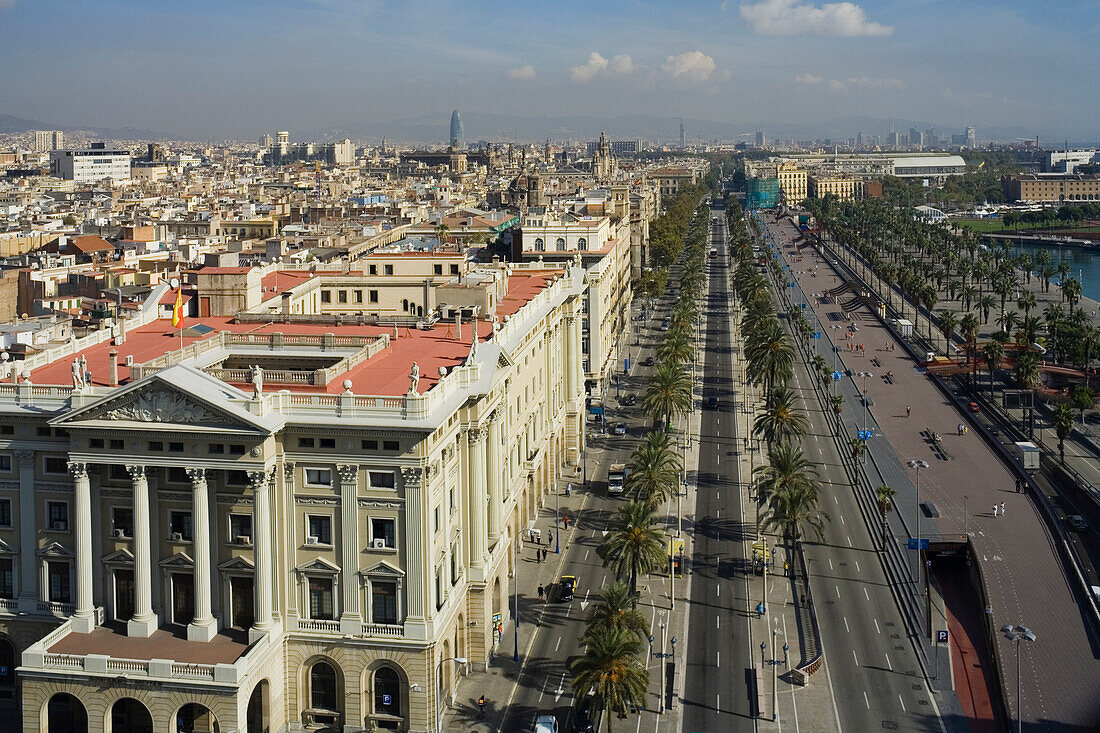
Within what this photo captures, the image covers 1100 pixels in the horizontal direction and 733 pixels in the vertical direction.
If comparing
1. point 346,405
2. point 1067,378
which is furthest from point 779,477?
point 1067,378

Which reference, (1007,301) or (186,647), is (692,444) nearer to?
(186,647)

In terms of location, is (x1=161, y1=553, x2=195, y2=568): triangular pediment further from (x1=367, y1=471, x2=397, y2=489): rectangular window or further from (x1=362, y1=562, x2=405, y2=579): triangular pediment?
(x1=367, y1=471, x2=397, y2=489): rectangular window

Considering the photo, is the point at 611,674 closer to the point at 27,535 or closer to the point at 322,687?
the point at 322,687

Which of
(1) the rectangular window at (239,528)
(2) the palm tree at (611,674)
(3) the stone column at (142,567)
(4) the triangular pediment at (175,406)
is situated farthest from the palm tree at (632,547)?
(3) the stone column at (142,567)

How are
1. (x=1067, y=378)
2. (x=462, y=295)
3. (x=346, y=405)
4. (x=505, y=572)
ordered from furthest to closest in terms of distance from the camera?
(x=1067, y=378), (x=462, y=295), (x=505, y=572), (x=346, y=405)

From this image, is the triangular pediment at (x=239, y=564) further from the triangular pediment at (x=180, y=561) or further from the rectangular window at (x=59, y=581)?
the rectangular window at (x=59, y=581)
